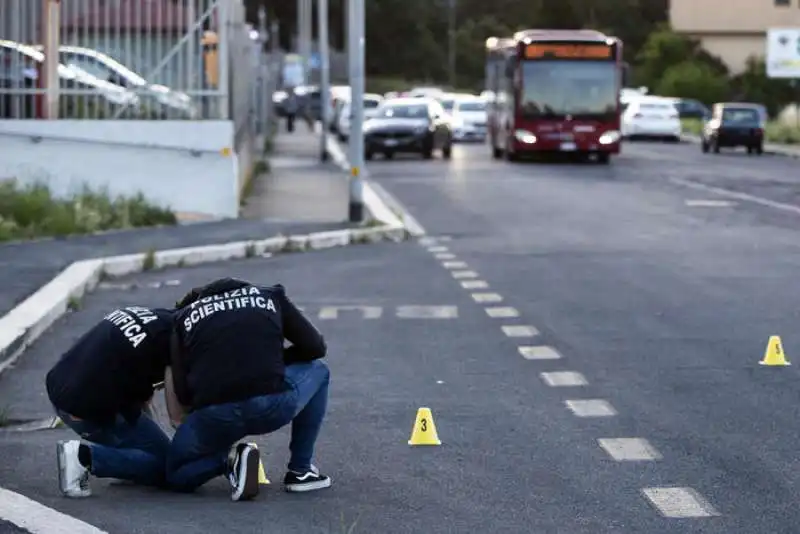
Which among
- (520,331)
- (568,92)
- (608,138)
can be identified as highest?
(568,92)

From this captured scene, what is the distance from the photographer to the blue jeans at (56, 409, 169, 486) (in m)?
8.61

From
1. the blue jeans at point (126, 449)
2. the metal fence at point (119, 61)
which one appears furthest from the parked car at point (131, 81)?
the blue jeans at point (126, 449)

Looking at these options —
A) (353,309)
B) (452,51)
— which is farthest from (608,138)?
(452,51)

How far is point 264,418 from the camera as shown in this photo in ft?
27.3

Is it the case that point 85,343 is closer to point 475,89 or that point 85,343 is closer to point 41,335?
point 41,335

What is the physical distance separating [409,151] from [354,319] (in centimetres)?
3812

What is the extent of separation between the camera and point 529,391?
11.7 meters

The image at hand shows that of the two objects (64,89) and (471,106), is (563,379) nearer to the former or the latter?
(64,89)

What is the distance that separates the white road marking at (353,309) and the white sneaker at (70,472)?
7.45 m

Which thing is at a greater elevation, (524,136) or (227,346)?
(227,346)

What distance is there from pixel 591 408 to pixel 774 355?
2235mm

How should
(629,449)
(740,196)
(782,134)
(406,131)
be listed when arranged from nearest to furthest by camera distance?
(629,449)
(740,196)
(406,131)
(782,134)

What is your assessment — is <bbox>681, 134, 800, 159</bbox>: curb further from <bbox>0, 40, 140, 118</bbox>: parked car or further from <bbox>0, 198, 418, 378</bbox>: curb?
<bbox>0, 40, 140, 118</bbox>: parked car

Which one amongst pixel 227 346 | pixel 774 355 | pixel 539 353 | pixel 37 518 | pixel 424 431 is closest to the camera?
pixel 37 518
